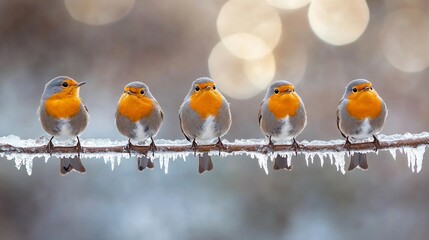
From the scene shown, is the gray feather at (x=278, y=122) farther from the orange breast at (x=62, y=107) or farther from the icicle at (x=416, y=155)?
the orange breast at (x=62, y=107)

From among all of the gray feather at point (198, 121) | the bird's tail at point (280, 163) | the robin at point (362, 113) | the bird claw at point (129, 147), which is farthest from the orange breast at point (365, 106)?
the bird claw at point (129, 147)

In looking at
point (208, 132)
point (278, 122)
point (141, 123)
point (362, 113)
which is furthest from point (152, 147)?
point (362, 113)

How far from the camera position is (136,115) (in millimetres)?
3648

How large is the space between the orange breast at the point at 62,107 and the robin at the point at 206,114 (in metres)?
0.64

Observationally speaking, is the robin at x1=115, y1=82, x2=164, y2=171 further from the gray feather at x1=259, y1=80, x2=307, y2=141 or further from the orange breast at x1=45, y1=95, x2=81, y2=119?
the gray feather at x1=259, y1=80, x2=307, y2=141

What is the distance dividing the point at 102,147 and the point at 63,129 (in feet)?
1.59

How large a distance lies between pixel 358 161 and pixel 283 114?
21.2 inches

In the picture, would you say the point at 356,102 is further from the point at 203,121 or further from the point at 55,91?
the point at 55,91

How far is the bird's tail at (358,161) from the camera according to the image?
380cm

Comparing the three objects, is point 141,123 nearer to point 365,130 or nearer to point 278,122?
point 278,122

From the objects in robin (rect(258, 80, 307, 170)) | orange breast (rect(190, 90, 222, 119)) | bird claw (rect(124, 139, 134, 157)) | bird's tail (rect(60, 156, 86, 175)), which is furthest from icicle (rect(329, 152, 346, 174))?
bird's tail (rect(60, 156, 86, 175))

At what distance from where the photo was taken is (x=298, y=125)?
373 centimetres

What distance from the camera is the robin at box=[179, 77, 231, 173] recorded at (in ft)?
12.0

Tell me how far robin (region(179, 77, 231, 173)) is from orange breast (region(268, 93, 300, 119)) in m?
0.28
